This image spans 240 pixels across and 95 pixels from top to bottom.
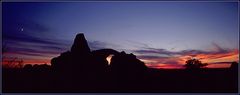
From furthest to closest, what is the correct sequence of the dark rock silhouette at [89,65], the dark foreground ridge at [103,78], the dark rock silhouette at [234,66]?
the dark rock silhouette at [89,65]
the dark foreground ridge at [103,78]
the dark rock silhouette at [234,66]

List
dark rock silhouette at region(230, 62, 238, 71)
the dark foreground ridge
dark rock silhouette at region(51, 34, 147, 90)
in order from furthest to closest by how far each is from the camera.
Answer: dark rock silhouette at region(51, 34, 147, 90)
the dark foreground ridge
dark rock silhouette at region(230, 62, 238, 71)

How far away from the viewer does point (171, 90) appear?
16.0 feet

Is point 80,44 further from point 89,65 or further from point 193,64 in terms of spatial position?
point 193,64

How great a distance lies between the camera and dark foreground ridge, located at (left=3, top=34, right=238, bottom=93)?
16.0 feet

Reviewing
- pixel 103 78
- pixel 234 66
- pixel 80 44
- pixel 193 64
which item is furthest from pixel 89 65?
pixel 234 66

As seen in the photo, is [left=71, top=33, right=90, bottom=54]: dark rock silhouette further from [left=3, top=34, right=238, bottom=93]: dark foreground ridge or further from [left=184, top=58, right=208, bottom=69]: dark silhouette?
[left=184, top=58, right=208, bottom=69]: dark silhouette

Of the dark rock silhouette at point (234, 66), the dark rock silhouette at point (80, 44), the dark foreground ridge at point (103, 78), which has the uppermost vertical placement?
the dark rock silhouette at point (80, 44)

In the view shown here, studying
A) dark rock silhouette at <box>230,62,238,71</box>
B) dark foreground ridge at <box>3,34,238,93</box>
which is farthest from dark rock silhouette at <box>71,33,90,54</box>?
dark rock silhouette at <box>230,62,238,71</box>

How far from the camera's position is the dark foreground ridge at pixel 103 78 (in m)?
4.88

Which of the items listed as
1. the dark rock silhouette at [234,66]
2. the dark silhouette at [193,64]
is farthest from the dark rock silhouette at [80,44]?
the dark rock silhouette at [234,66]

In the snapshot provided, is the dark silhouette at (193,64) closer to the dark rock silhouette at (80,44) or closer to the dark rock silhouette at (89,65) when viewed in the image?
the dark rock silhouette at (89,65)

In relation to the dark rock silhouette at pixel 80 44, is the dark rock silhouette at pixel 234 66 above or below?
below

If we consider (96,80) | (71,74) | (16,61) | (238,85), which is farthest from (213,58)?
(16,61)

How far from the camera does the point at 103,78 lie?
5145 mm
